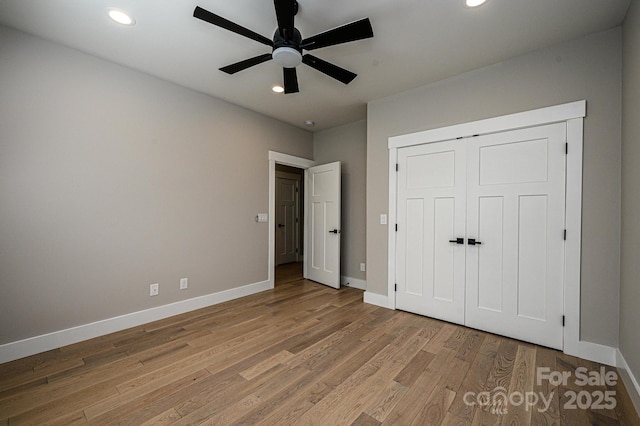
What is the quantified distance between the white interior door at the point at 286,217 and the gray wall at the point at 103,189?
2691mm

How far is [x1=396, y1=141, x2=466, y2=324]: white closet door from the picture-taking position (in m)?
2.97

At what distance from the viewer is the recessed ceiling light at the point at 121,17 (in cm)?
209

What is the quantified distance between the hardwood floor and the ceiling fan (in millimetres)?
2446

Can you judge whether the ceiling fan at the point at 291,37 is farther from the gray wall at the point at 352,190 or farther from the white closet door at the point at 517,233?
the gray wall at the point at 352,190

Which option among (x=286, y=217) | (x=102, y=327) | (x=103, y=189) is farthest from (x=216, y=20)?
(x=286, y=217)

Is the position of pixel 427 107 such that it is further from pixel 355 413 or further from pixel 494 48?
pixel 355 413

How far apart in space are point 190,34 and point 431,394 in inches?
134

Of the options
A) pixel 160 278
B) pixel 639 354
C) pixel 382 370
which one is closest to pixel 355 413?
pixel 382 370

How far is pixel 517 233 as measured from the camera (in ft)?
8.61

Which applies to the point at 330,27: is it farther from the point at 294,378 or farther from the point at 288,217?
the point at 288,217

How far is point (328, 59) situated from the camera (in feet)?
8.77

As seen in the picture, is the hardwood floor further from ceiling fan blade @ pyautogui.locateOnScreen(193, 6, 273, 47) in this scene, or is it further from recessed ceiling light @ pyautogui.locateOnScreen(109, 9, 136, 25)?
recessed ceiling light @ pyautogui.locateOnScreen(109, 9, 136, 25)

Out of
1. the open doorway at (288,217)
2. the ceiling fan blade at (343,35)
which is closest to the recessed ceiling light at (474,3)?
the ceiling fan blade at (343,35)

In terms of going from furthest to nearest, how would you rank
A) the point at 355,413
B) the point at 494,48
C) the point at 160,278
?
the point at 160,278 → the point at 494,48 → the point at 355,413
